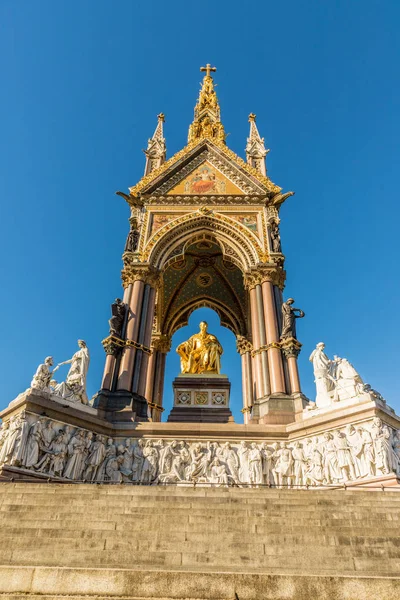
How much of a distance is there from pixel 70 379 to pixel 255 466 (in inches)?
244

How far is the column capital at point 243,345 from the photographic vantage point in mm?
21312

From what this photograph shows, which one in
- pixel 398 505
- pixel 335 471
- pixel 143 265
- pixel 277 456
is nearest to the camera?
pixel 398 505

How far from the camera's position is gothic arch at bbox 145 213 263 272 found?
18062mm

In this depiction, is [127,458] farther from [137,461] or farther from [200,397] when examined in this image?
[200,397]

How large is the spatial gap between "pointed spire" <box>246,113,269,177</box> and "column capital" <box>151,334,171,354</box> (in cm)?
993

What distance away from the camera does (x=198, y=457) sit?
12320 mm

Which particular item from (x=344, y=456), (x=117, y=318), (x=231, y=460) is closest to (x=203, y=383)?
(x=117, y=318)

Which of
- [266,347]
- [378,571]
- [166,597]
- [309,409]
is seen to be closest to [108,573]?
[166,597]

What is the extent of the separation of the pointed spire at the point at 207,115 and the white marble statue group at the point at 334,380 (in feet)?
48.0

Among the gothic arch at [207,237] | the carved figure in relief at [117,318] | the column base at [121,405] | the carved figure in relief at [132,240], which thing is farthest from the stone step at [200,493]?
the carved figure in relief at [132,240]

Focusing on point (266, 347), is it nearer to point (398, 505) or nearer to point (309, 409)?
point (309, 409)

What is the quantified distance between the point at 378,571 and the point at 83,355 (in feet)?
34.7

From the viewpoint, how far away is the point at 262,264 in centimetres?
1745

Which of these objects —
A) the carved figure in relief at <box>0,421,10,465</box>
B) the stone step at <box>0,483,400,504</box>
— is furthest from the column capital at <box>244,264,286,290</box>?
the stone step at <box>0,483,400,504</box>
